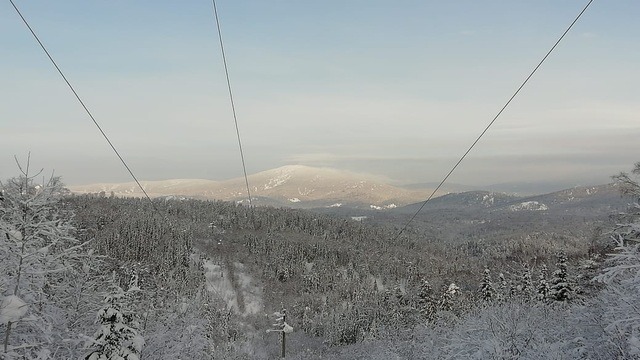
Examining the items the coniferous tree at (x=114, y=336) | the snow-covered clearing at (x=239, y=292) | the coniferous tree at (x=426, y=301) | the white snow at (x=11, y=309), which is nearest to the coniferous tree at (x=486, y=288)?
the coniferous tree at (x=426, y=301)

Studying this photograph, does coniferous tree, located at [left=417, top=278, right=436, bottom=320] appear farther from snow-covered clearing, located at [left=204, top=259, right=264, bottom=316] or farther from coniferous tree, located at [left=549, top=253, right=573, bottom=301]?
snow-covered clearing, located at [left=204, top=259, right=264, bottom=316]

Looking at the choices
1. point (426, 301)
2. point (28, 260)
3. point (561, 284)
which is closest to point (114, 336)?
point (28, 260)

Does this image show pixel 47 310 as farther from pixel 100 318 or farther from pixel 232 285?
pixel 232 285

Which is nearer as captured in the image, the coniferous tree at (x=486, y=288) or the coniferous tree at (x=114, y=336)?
the coniferous tree at (x=114, y=336)


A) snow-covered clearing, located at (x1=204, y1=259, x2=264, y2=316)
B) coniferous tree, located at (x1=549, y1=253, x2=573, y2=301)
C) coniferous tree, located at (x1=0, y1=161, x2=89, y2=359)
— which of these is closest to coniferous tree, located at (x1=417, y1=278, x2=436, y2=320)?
coniferous tree, located at (x1=549, y1=253, x2=573, y2=301)

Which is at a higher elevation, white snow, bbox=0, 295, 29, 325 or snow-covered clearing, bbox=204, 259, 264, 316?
white snow, bbox=0, 295, 29, 325

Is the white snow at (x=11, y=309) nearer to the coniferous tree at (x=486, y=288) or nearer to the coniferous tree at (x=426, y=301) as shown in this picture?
the coniferous tree at (x=486, y=288)

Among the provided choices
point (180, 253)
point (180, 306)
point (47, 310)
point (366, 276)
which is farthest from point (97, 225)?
point (47, 310)

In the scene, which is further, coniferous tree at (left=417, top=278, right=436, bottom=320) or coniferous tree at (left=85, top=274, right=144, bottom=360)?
coniferous tree at (left=417, top=278, right=436, bottom=320)
